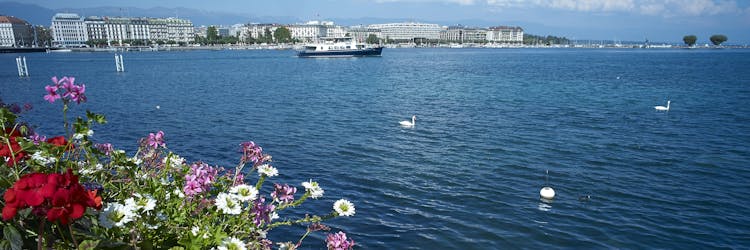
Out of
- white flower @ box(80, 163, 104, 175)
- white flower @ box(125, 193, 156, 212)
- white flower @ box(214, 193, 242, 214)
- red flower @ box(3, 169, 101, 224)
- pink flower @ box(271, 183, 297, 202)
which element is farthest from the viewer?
pink flower @ box(271, 183, 297, 202)

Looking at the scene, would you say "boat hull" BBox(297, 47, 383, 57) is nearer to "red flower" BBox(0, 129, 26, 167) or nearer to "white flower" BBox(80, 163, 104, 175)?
"white flower" BBox(80, 163, 104, 175)

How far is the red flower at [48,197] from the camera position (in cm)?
225

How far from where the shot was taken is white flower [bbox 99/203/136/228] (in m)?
2.89

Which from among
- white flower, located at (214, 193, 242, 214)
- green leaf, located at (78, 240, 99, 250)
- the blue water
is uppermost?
green leaf, located at (78, 240, 99, 250)

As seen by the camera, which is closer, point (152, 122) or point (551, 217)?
point (551, 217)

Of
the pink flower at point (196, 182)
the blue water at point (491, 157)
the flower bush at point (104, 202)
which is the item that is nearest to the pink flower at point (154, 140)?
the flower bush at point (104, 202)

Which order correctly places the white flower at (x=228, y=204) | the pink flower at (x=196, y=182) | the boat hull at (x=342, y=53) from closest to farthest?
the white flower at (x=228, y=204) → the pink flower at (x=196, y=182) → the boat hull at (x=342, y=53)

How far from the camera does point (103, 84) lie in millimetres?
49938

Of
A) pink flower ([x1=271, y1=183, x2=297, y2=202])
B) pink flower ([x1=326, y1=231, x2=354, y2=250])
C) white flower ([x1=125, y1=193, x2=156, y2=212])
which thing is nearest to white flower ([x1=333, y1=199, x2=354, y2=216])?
pink flower ([x1=326, y1=231, x2=354, y2=250])

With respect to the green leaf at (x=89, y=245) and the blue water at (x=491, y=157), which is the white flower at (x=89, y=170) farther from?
the blue water at (x=491, y=157)

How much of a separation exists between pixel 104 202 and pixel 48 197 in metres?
1.52

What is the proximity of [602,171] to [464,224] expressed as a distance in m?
6.93

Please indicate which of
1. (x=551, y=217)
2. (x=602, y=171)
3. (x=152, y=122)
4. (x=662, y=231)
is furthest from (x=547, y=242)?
(x=152, y=122)

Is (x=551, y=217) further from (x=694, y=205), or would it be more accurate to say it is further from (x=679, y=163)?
(x=679, y=163)
